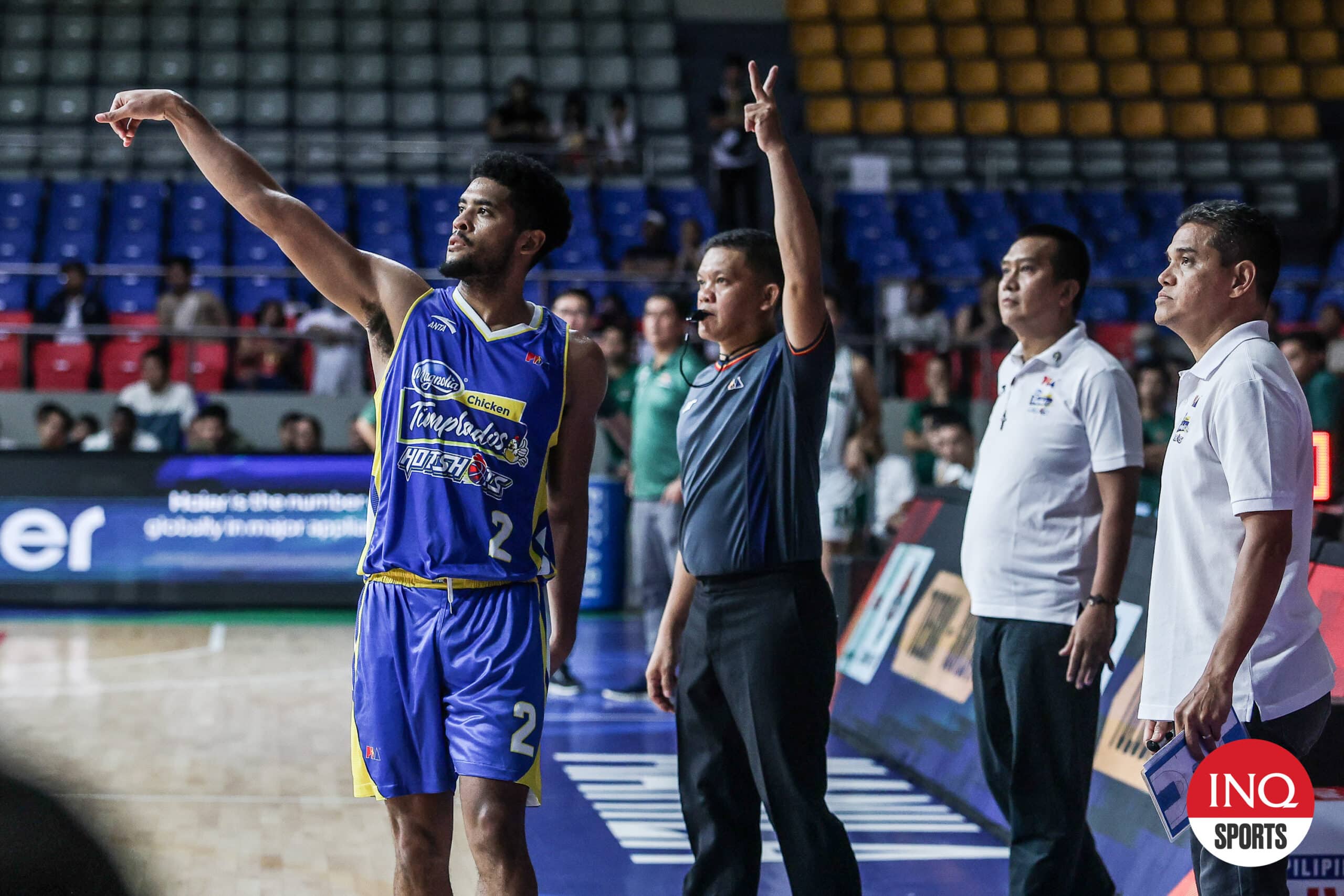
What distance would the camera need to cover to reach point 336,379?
42.3 ft

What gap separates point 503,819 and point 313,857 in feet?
7.20

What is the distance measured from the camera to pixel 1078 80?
781 inches

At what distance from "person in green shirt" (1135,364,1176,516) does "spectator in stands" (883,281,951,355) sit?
97.6 inches

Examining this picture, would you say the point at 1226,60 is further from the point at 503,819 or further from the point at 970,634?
the point at 503,819

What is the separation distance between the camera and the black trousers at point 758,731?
3.63 meters

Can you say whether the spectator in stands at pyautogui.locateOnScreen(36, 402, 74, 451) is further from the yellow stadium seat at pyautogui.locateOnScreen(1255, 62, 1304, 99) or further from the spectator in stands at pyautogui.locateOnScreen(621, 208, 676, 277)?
the yellow stadium seat at pyautogui.locateOnScreen(1255, 62, 1304, 99)

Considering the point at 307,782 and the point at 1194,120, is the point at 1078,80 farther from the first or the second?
the point at 307,782

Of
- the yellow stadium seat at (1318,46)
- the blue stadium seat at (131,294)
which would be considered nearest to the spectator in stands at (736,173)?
the blue stadium seat at (131,294)

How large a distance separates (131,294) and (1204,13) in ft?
49.5

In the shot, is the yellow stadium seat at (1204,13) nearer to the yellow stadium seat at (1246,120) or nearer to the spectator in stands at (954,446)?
the yellow stadium seat at (1246,120)

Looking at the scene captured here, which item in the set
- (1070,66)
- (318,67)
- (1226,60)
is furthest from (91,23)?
(1226,60)

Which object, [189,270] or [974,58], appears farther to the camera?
[974,58]

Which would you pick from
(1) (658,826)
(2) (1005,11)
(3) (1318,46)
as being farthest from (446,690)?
(3) (1318,46)

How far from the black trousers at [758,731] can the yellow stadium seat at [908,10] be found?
58.2 feet
